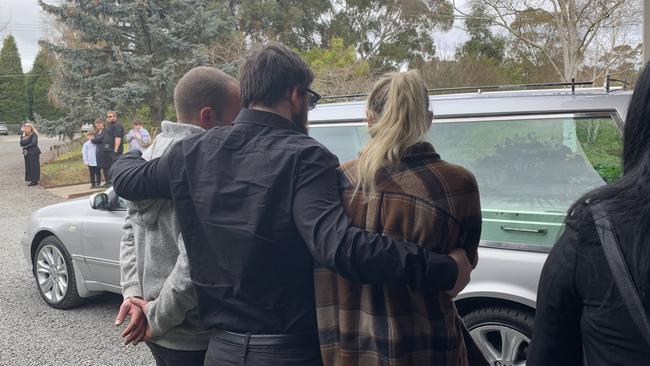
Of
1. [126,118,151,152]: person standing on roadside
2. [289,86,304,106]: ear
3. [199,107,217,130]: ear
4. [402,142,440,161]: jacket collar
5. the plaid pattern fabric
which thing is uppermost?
[289,86,304,106]: ear

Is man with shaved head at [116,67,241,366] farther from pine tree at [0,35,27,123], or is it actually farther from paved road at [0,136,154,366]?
pine tree at [0,35,27,123]

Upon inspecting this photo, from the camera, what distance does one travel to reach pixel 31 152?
56.9 feet

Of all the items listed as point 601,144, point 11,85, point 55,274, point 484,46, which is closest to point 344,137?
point 601,144

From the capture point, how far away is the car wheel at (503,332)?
3334 millimetres

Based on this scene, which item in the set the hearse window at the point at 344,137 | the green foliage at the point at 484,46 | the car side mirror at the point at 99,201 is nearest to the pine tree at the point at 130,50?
the green foliage at the point at 484,46

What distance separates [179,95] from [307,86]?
538 mm

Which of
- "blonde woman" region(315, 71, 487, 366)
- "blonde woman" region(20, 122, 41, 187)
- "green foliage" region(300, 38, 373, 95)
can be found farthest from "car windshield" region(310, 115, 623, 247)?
"blonde woman" region(20, 122, 41, 187)

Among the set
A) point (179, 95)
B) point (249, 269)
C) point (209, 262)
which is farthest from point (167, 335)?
point (179, 95)

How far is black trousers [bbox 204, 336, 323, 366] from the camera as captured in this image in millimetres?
1754

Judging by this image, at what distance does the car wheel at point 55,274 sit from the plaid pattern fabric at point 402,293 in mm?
4647

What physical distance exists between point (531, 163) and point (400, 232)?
2158mm

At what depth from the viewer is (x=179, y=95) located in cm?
215

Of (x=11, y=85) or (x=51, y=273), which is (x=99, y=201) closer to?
(x=51, y=273)

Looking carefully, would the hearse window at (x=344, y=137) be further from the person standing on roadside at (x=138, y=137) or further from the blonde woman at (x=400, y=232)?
the person standing on roadside at (x=138, y=137)
